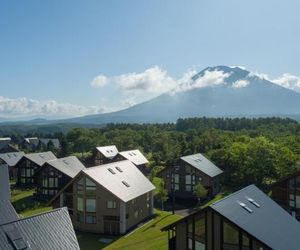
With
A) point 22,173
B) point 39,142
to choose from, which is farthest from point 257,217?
point 39,142

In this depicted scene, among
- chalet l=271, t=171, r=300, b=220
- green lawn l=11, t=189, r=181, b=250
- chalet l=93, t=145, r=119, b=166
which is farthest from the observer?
chalet l=93, t=145, r=119, b=166

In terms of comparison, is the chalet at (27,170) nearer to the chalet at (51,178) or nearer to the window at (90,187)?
the chalet at (51,178)

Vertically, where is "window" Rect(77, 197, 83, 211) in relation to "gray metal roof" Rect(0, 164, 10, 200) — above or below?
below

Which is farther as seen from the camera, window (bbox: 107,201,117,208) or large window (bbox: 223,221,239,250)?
window (bbox: 107,201,117,208)

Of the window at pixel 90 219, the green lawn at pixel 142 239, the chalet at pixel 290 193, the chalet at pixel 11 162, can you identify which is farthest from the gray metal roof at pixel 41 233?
the chalet at pixel 11 162

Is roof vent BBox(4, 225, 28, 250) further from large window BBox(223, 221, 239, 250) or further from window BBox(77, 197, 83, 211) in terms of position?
window BBox(77, 197, 83, 211)

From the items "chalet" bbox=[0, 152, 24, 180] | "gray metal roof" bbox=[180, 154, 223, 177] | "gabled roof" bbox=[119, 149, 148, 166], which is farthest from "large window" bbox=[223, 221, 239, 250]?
"chalet" bbox=[0, 152, 24, 180]

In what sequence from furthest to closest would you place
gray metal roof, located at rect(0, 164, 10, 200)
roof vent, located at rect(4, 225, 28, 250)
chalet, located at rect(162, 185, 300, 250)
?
gray metal roof, located at rect(0, 164, 10, 200)
chalet, located at rect(162, 185, 300, 250)
roof vent, located at rect(4, 225, 28, 250)
